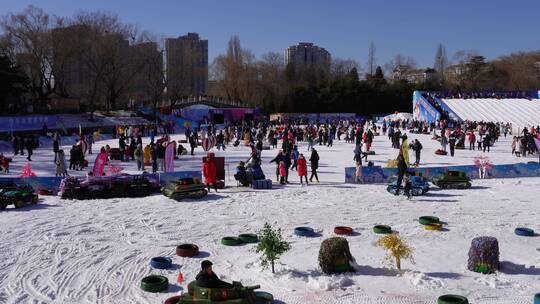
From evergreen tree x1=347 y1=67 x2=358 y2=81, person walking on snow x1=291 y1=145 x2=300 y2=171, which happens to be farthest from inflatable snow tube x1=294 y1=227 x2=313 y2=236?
evergreen tree x1=347 y1=67 x2=358 y2=81

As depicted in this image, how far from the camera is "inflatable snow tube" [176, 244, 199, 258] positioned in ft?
34.7

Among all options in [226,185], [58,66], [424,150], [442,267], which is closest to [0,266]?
[442,267]

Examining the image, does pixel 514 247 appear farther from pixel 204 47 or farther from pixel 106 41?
pixel 204 47

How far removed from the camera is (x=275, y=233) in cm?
987

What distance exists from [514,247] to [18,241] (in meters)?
10.2

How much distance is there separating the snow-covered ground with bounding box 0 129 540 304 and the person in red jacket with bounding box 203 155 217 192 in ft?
1.78

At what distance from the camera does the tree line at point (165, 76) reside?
4847 cm

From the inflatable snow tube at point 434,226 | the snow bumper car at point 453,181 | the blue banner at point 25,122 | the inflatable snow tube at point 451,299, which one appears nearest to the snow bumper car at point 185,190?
the inflatable snow tube at point 434,226

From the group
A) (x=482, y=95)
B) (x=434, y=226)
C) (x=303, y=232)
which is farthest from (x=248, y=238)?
(x=482, y=95)

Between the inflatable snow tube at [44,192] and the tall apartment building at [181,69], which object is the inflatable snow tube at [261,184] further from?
the tall apartment building at [181,69]

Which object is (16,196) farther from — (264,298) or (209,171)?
(264,298)

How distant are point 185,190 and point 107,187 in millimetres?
2560

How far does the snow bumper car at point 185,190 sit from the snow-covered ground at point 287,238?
34 cm

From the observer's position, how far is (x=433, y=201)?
16.0 metres
